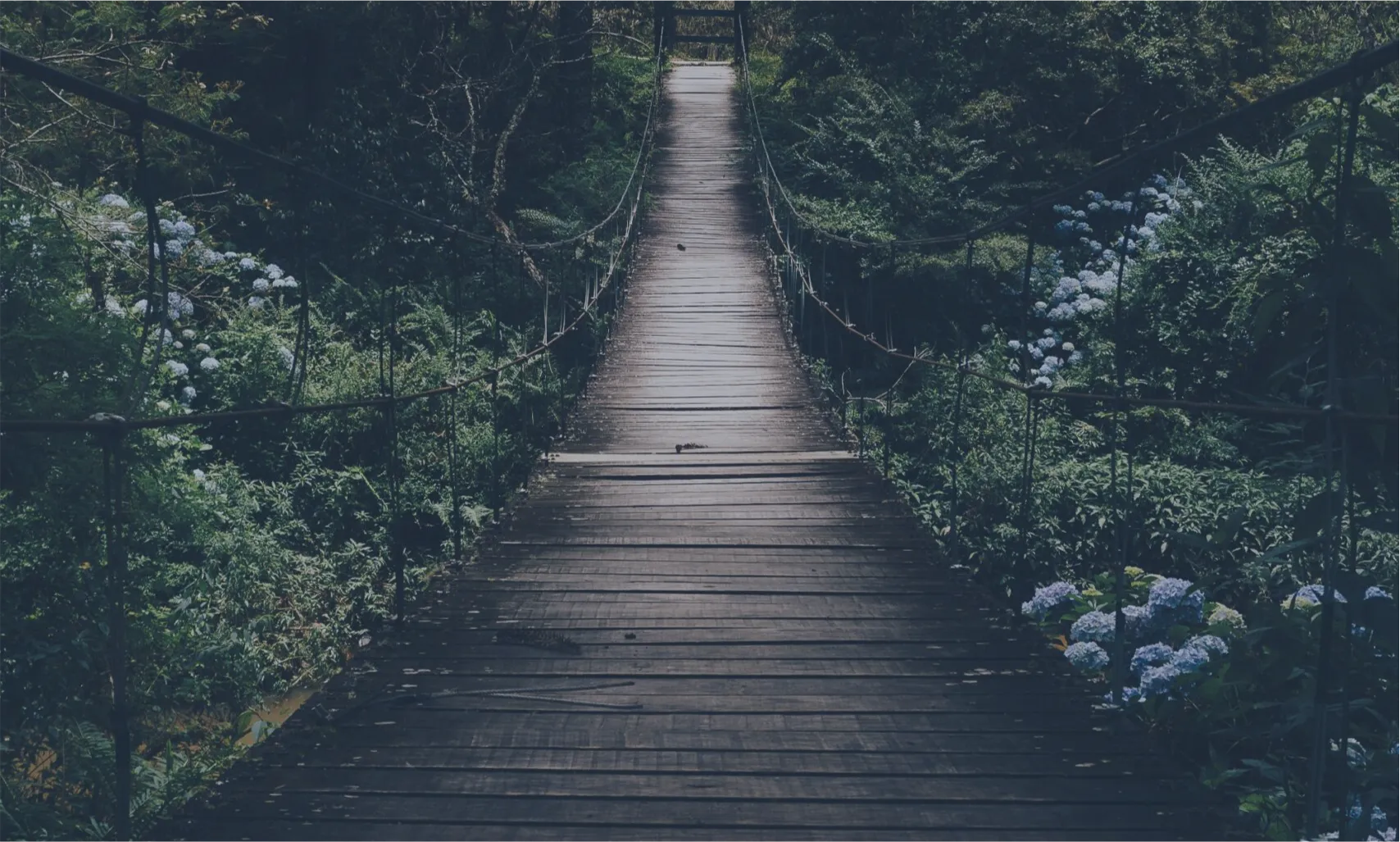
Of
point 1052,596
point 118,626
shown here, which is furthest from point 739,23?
point 118,626

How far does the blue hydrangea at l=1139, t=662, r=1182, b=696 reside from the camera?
388 cm

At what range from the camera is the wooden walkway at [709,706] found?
8.80 ft

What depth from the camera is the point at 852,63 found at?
47.5 feet

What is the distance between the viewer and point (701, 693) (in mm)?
3436

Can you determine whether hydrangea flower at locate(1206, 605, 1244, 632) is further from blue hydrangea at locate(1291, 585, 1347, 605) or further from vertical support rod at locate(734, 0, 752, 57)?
vertical support rod at locate(734, 0, 752, 57)

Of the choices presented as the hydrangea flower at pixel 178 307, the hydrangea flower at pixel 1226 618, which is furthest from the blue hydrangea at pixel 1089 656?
the hydrangea flower at pixel 178 307

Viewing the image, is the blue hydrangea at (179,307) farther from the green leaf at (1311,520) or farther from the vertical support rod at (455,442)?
the green leaf at (1311,520)

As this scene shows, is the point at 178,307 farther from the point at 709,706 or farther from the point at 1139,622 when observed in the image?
the point at 1139,622

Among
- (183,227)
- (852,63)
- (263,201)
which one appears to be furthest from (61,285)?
(852,63)

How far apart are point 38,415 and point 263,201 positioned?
287 inches

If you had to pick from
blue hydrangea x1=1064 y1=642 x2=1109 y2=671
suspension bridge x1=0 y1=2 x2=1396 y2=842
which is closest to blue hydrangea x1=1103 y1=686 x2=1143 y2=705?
blue hydrangea x1=1064 y1=642 x2=1109 y2=671

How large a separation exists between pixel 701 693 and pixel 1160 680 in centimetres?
137

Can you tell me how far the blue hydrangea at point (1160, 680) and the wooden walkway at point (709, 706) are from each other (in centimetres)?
37

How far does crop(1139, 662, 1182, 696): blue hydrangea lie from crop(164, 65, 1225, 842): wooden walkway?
37 centimetres
